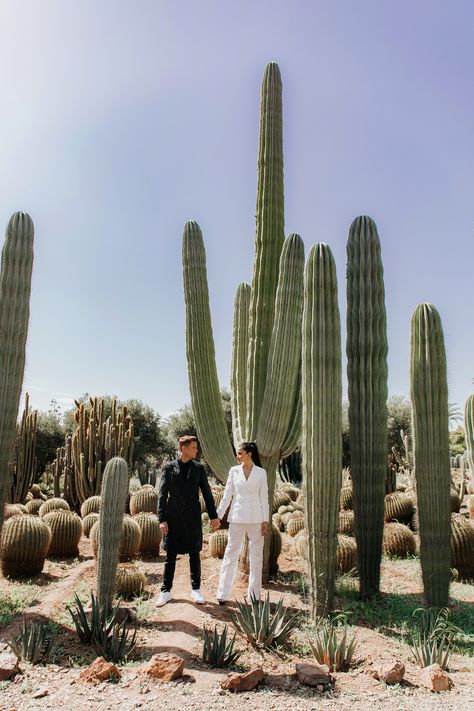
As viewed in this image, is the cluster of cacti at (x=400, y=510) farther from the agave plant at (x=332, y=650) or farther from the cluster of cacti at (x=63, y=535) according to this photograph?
the agave plant at (x=332, y=650)

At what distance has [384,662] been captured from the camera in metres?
4.91

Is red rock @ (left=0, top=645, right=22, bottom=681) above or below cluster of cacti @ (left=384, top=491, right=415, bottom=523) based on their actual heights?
below

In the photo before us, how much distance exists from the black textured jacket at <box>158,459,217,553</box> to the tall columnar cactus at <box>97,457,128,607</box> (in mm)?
511

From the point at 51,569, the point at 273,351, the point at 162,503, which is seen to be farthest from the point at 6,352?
the point at 51,569

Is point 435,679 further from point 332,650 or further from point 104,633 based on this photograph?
point 104,633

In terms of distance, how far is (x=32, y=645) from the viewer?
4.93 meters

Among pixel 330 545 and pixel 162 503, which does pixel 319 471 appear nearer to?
pixel 330 545

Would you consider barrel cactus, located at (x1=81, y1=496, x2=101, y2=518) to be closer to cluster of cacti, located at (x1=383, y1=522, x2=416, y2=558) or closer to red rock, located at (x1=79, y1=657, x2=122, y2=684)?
cluster of cacti, located at (x1=383, y1=522, x2=416, y2=558)

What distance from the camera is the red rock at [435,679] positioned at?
4.46 meters

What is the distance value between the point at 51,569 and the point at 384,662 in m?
5.82

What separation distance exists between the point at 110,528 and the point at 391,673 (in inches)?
114

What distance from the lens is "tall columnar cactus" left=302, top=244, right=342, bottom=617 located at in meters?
6.04

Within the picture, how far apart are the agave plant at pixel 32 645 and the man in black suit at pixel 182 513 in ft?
4.96

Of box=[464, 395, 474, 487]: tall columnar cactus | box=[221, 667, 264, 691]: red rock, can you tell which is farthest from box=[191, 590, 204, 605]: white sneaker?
box=[464, 395, 474, 487]: tall columnar cactus
